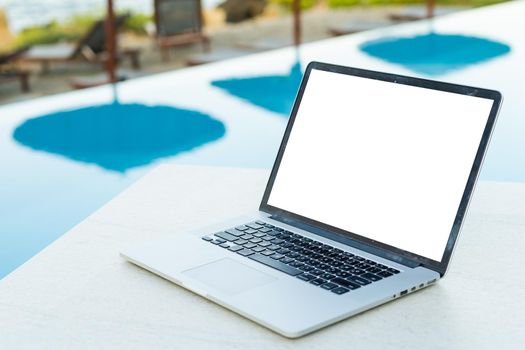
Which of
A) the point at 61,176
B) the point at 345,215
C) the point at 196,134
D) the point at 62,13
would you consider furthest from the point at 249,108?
the point at 62,13

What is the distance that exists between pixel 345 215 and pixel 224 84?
180 centimetres

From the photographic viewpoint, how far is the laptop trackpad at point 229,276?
0.94 metres

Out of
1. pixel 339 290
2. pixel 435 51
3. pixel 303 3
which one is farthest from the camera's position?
pixel 303 3

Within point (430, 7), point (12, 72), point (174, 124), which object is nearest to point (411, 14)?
point (430, 7)

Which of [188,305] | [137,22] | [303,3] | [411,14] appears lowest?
[137,22]

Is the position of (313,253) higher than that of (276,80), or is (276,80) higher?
(313,253)

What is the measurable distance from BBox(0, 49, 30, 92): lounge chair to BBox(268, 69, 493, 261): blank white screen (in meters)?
5.36

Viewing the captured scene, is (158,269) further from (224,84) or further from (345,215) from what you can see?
(224,84)

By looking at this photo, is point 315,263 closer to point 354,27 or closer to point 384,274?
point 384,274

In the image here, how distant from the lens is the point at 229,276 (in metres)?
0.96

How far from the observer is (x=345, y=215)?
42.1 inches

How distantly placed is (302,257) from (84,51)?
6.25 m

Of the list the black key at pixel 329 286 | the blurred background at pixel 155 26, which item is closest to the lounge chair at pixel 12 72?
the blurred background at pixel 155 26

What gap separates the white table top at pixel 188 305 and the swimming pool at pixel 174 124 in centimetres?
54
